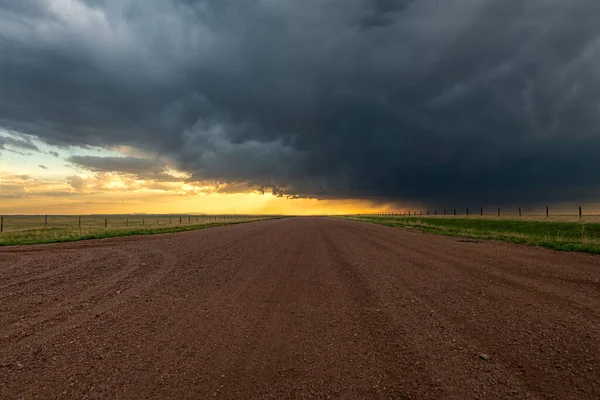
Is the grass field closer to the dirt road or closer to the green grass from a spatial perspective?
the dirt road

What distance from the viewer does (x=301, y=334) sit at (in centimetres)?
516

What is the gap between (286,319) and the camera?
584 centimetres

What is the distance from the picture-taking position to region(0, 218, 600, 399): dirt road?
367cm

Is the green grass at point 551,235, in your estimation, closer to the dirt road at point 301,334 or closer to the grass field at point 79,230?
the dirt road at point 301,334

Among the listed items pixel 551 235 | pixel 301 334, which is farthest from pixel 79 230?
pixel 551 235

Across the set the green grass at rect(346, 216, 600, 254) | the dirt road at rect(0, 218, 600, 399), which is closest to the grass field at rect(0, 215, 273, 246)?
the dirt road at rect(0, 218, 600, 399)

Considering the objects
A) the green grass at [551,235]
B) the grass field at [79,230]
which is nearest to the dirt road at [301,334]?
the green grass at [551,235]

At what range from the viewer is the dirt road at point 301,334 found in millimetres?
3670

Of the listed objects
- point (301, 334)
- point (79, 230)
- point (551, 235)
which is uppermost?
point (79, 230)

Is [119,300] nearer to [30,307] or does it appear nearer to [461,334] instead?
[30,307]

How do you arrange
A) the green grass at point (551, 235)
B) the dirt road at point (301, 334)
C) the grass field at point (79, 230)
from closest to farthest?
the dirt road at point (301, 334)
the green grass at point (551, 235)
the grass field at point (79, 230)

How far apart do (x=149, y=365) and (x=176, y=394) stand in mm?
852

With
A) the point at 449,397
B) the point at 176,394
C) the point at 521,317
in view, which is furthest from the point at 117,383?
the point at 521,317

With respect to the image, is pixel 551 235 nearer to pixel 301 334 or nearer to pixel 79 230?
pixel 301 334
